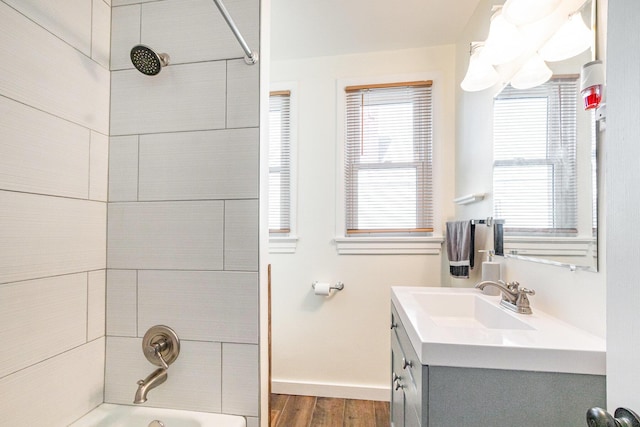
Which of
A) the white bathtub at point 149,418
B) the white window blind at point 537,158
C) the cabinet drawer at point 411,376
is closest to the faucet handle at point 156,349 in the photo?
the white bathtub at point 149,418

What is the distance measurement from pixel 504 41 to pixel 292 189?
1543 millimetres

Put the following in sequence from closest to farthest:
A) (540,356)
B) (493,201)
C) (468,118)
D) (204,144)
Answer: (540,356)
(204,144)
(493,201)
(468,118)

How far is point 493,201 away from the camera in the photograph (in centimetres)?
156

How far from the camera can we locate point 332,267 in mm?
2303

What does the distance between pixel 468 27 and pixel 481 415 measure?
84.9 inches

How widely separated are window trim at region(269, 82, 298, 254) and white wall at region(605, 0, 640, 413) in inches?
76.7

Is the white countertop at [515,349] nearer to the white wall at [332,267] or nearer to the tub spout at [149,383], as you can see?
the tub spout at [149,383]

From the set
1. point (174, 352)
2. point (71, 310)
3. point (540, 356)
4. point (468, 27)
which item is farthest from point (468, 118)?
point (71, 310)

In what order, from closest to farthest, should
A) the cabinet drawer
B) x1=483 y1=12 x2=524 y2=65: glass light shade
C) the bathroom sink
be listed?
the cabinet drawer → x1=483 y1=12 x2=524 y2=65: glass light shade → the bathroom sink

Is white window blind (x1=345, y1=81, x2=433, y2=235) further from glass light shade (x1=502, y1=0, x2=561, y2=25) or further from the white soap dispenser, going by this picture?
glass light shade (x1=502, y1=0, x2=561, y2=25)

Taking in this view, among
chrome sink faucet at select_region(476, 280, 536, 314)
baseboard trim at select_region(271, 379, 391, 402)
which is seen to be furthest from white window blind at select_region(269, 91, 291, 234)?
chrome sink faucet at select_region(476, 280, 536, 314)

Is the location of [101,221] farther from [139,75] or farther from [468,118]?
[468,118]

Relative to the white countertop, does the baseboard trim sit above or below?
below

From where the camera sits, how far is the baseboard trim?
220 centimetres
